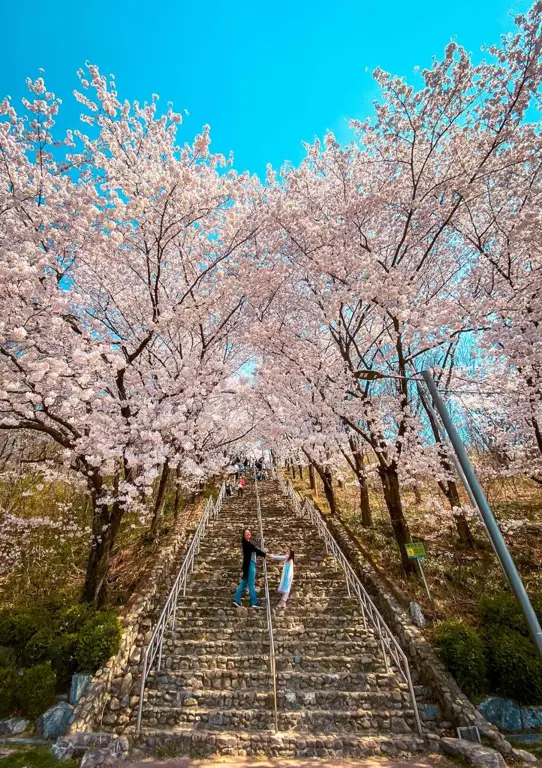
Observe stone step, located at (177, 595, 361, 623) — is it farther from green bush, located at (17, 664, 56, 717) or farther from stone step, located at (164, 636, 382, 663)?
green bush, located at (17, 664, 56, 717)

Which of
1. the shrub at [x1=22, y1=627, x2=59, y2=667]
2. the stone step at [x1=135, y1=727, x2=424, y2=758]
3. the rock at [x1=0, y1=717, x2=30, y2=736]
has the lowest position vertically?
the stone step at [x1=135, y1=727, x2=424, y2=758]

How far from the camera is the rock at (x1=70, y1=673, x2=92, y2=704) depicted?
6035mm

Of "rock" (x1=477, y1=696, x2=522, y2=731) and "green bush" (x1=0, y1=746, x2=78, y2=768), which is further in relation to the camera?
"rock" (x1=477, y1=696, x2=522, y2=731)

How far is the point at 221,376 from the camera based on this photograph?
36.6 ft

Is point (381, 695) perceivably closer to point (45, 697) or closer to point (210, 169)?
point (45, 697)

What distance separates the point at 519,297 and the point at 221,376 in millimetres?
8425

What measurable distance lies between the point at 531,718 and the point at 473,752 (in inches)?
72.7

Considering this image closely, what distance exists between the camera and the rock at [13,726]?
5633 mm

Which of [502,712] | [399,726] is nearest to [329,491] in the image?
[502,712]

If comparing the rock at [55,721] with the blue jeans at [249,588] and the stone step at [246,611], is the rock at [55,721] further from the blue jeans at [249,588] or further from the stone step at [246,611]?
the blue jeans at [249,588]

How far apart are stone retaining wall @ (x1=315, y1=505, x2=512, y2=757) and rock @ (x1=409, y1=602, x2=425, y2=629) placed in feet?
0.45

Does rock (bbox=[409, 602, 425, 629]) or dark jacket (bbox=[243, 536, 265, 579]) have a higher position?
dark jacket (bbox=[243, 536, 265, 579])

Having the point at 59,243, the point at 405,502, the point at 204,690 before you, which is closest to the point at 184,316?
the point at 59,243

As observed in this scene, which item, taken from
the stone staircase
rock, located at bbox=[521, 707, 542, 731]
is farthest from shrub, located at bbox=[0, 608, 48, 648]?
rock, located at bbox=[521, 707, 542, 731]
